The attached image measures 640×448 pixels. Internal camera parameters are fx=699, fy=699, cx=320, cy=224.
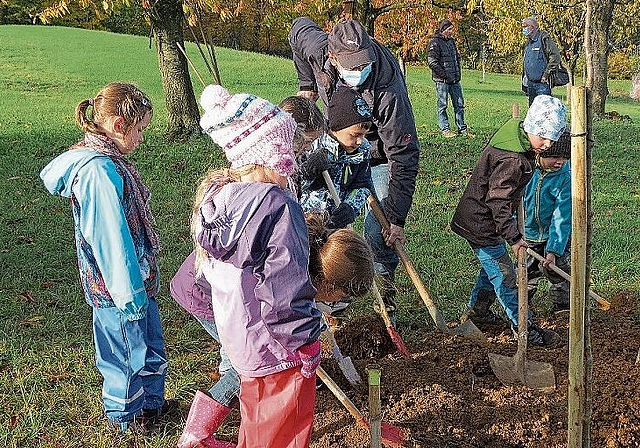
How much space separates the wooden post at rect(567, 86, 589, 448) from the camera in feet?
6.93

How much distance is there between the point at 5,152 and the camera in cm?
1013

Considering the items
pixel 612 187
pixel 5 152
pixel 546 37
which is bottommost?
pixel 612 187

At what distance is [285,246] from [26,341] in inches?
107

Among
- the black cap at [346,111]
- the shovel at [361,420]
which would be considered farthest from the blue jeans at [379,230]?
the shovel at [361,420]

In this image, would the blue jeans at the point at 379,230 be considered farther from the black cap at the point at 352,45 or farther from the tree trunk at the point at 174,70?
the tree trunk at the point at 174,70

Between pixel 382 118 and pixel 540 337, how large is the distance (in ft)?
5.41

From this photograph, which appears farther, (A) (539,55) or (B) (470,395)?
(A) (539,55)

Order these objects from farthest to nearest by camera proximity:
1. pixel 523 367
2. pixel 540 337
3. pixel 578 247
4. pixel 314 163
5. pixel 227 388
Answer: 1. pixel 540 337
2. pixel 523 367
3. pixel 314 163
4. pixel 227 388
5. pixel 578 247

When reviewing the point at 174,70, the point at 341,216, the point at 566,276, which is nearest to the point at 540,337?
the point at 566,276

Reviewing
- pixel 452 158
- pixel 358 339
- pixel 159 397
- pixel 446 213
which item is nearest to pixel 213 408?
pixel 159 397

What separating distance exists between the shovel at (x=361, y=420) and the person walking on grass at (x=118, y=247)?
88cm

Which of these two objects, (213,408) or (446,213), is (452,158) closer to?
(446,213)

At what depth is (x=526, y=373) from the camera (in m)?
3.79

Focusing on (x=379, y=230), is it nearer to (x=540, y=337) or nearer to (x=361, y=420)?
(x=540, y=337)
